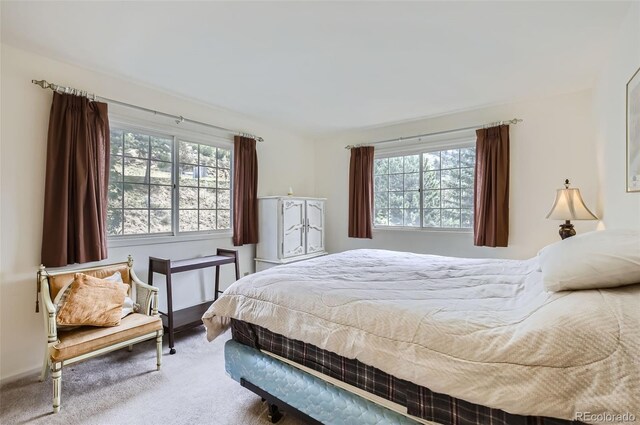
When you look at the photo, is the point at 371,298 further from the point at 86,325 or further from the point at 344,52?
the point at 86,325

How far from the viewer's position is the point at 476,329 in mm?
1108

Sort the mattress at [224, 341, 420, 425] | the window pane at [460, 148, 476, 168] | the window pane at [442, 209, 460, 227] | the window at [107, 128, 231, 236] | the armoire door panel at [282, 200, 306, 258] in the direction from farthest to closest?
the armoire door panel at [282, 200, 306, 258]
the window pane at [442, 209, 460, 227]
the window pane at [460, 148, 476, 168]
the window at [107, 128, 231, 236]
the mattress at [224, 341, 420, 425]

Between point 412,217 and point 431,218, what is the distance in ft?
0.83

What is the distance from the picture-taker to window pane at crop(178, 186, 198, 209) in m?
3.34

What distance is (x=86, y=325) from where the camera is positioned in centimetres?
215

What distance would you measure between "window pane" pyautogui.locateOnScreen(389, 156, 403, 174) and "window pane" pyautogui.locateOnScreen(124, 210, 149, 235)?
10.3 feet

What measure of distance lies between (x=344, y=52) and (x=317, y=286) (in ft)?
5.67

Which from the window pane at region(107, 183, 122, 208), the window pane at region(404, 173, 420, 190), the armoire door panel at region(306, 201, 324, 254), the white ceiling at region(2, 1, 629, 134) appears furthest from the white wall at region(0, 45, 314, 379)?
the window pane at region(404, 173, 420, 190)

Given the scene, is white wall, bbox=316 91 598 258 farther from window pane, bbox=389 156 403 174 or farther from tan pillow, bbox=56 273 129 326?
tan pillow, bbox=56 273 129 326

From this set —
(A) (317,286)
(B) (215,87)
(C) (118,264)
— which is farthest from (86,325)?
(B) (215,87)

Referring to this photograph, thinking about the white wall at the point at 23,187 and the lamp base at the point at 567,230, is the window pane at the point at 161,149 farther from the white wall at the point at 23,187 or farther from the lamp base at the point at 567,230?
the lamp base at the point at 567,230

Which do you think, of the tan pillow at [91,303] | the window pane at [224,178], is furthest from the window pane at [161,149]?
the tan pillow at [91,303]

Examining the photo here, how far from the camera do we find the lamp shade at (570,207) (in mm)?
2619

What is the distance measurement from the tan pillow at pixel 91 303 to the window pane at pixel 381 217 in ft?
10.6
